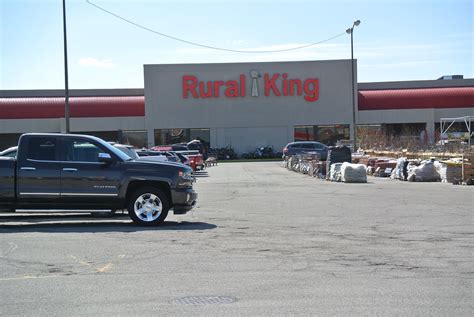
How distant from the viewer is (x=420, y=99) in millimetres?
61594

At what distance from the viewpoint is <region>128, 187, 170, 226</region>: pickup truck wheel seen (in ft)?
42.7

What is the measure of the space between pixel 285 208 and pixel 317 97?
44735 mm

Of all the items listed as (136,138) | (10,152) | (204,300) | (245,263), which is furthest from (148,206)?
(136,138)

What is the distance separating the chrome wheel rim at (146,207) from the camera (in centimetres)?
1302

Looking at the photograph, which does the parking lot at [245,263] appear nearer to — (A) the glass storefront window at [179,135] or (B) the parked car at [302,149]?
(B) the parked car at [302,149]

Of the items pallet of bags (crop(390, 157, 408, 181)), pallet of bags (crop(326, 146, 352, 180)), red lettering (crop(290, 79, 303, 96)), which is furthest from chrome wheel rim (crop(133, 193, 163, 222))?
red lettering (crop(290, 79, 303, 96))

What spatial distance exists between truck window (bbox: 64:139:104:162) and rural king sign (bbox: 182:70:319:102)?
46.8 metres

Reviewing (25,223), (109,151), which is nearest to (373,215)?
(109,151)

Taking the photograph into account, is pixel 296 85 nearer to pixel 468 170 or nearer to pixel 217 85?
pixel 217 85

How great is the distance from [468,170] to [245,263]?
17869 mm

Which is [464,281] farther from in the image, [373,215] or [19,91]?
[19,91]

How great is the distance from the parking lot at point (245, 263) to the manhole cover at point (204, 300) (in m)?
0.01

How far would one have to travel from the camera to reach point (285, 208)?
1644 cm

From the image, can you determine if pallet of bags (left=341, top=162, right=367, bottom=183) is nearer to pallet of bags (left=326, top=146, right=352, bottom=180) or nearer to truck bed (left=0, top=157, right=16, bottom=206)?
pallet of bags (left=326, top=146, right=352, bottom=180)
